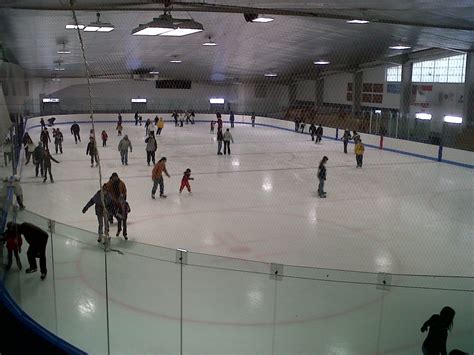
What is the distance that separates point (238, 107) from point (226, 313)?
16995 mm

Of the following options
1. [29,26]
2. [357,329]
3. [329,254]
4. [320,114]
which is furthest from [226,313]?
[320,114]

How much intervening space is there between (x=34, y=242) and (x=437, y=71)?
1533 centimetres

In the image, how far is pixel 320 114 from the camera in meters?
12.3

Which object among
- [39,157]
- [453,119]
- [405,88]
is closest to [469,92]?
[453,119]

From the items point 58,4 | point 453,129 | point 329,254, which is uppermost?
point 58,4

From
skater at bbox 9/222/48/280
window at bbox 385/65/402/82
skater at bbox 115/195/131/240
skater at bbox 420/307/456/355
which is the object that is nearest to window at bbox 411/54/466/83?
window at bbox 385/65/402/82

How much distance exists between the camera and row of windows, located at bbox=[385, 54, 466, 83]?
1507cm

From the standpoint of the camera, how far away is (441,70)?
1622cm

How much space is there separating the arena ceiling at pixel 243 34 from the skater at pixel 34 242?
7.63ft

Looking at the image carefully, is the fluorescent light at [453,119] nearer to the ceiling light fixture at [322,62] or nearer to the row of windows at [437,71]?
the row of windows at [437,71]

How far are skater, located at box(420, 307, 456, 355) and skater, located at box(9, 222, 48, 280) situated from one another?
9.14 ft

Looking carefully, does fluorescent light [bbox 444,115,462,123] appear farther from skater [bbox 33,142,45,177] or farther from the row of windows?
skater [bbox 33,142,45,177]

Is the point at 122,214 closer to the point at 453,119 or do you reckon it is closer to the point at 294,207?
the point at 294,207

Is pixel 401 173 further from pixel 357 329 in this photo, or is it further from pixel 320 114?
pixel 357 329
